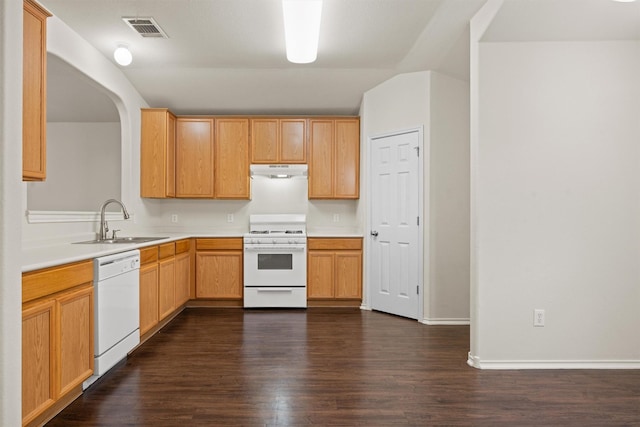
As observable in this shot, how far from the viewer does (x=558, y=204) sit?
9.01 feet

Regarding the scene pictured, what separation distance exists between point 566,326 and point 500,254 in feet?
2.36

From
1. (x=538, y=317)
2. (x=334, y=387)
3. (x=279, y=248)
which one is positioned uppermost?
(x=279, y=248)

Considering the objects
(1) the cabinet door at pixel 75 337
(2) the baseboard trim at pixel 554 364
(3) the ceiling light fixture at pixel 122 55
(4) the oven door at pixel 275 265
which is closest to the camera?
(1) the cabinet door at pixel 75 337

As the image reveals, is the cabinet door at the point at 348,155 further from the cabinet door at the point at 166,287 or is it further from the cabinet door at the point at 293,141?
the cabinet door at the point at 166,287

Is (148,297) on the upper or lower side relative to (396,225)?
lower

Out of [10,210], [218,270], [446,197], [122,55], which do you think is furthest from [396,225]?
[10,210]

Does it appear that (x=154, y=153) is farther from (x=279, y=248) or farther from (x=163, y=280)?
(x=279, y=248)

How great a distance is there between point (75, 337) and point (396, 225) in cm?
315

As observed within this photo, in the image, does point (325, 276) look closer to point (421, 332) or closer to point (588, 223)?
point (421, 332)

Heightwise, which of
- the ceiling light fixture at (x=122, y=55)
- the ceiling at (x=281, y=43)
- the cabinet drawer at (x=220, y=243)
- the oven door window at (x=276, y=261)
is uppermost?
the ceiling at (x=281, y=43)

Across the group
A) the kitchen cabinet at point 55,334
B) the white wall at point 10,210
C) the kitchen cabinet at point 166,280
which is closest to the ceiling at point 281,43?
the white wall at point 10,210

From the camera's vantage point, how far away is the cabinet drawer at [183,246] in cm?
409

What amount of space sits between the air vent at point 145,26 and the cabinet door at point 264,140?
1640mm

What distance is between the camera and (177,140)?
486cm
